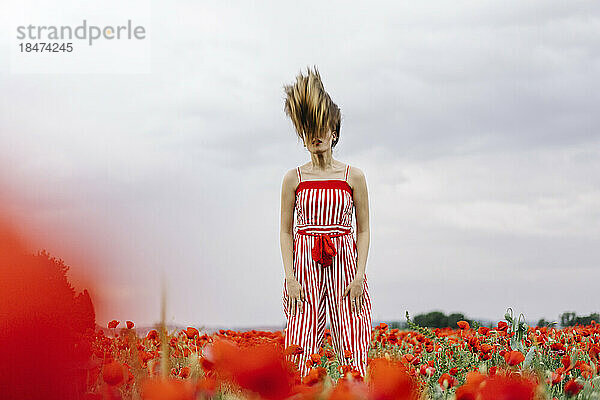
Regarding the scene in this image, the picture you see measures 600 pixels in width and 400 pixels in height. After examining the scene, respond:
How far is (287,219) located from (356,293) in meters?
0.53

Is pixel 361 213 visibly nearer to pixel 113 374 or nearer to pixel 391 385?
pixel 113 374

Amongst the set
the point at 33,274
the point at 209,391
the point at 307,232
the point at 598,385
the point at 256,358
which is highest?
the point at 307,232

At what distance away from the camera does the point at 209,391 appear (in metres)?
1.24

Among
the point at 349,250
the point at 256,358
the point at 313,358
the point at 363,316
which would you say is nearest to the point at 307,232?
the point at 349,250

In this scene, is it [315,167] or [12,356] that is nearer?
[12,356]

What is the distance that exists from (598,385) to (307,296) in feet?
4.67

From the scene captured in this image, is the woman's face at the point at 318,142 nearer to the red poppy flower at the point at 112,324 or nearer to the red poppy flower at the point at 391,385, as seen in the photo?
the red poppy flower at the point at 112,324

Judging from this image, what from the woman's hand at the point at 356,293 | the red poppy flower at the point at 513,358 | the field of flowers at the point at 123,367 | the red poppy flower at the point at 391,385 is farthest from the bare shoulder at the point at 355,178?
the red poppy flower at the point at 391,385

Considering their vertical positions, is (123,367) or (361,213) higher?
(361,213)

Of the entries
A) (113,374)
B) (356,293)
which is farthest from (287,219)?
(113,374)

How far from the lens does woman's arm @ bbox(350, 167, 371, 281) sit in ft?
11.8

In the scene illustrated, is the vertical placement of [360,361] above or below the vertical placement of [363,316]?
below

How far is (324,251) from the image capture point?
352cm

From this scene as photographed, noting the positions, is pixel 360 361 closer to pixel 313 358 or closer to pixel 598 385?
pixel 313 358
